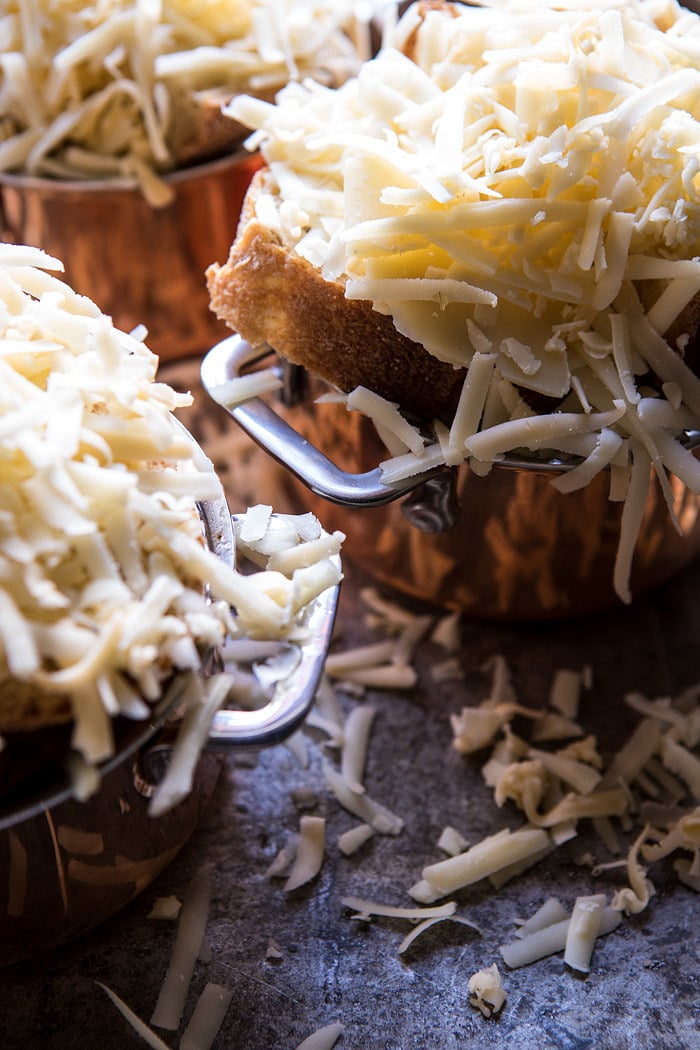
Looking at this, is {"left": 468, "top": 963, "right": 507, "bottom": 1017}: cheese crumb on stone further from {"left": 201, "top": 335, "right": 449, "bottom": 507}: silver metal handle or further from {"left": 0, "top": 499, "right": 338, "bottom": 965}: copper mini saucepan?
{"left": 201, "top": 335, "right": 449, "bottom": 507}: silver metal handle

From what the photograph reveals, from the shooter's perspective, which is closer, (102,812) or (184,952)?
(102,812)

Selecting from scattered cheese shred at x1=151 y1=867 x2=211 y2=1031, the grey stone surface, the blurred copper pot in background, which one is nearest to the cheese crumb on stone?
the grey stone surface

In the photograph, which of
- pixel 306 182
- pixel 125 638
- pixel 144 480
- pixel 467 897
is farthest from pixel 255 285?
pixel 467 897

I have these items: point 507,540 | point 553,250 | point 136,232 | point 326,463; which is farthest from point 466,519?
point 136,232

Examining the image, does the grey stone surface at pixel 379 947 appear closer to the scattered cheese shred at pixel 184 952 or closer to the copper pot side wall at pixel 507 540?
the scattered cheese shred at pixel 184 952

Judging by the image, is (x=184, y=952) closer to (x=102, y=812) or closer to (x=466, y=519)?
(x=102, y=812)

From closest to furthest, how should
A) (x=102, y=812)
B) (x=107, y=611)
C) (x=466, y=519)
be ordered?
(x=107, y=611) → (x=102, y=812) → (x=466, y=519)

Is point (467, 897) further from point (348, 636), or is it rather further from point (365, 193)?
point (365, 193)
